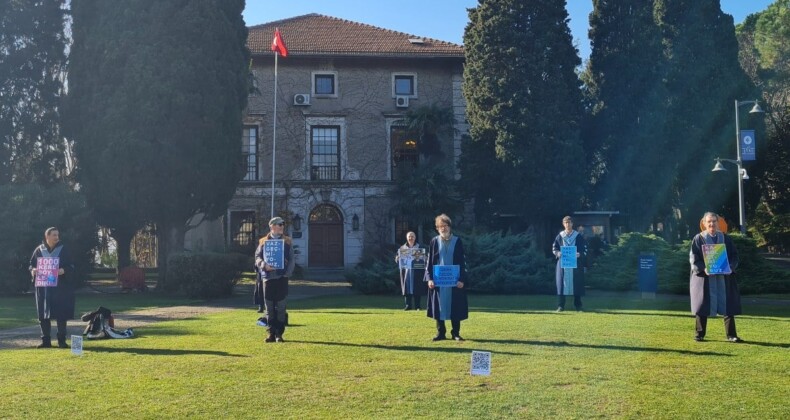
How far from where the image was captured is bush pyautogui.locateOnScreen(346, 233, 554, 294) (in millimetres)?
24312

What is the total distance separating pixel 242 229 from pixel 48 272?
2788 centimetres

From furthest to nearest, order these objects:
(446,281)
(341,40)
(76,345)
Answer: (341,40) → (446,281) → (76,345)

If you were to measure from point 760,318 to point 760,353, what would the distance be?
548 cm

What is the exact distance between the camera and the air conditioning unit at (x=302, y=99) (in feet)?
129

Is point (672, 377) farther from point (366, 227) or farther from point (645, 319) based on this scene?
point (366, 227)

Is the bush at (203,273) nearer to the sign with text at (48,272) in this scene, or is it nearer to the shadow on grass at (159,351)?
the sign with text at (48,272)

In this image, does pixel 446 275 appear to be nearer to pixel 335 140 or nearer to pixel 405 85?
pixel 335 140

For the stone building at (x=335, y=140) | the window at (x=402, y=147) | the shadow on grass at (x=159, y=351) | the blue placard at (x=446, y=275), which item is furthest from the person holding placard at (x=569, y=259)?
the window at (x=402, y=147)

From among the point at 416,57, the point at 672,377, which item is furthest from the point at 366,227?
the point at 672,377

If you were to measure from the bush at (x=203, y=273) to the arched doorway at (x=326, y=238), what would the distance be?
589 inches

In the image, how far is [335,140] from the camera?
131 feet

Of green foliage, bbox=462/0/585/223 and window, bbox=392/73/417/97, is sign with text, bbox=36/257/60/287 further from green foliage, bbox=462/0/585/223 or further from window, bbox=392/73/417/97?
window, bbox=392/73/417/97

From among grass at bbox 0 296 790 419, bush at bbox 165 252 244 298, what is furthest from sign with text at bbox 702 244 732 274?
bush at bbox 165 252 244 298

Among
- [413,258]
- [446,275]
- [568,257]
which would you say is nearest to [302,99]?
[413,258]
